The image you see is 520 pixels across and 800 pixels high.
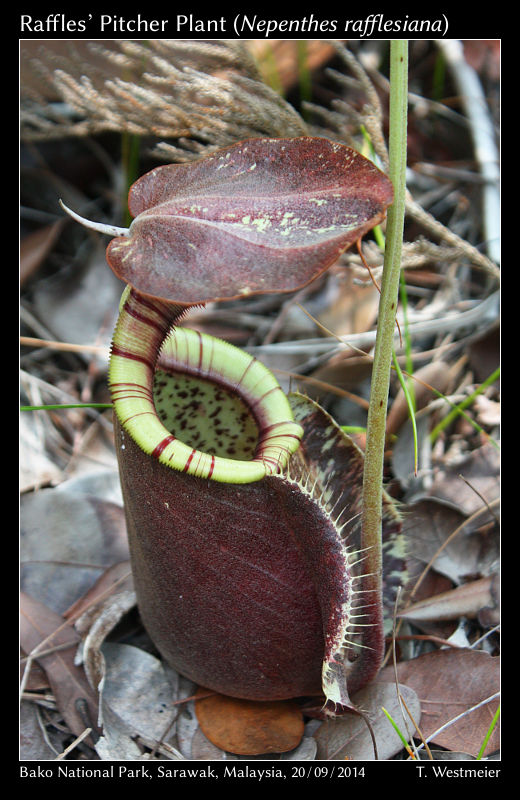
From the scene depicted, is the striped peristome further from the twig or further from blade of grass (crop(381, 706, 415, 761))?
the twig

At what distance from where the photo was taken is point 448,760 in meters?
1.35

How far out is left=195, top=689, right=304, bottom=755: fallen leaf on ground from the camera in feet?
4.55

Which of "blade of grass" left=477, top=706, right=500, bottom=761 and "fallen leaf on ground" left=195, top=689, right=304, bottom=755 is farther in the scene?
"fallen leaf on ground" left=195, top=689, right=304, bottom=755

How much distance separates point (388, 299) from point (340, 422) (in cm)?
102

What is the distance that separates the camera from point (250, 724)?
1.42 m

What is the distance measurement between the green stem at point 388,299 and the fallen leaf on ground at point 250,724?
1.50 ft

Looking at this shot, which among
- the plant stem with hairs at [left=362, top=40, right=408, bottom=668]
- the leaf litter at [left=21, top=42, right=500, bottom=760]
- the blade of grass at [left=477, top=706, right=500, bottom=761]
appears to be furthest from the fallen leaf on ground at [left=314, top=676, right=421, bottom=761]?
the plant stem with hairs at [left=362, top=40, right=408, bottom=668]

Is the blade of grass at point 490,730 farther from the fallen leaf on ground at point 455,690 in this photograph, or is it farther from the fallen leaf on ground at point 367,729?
the fallen leaf on ground at point 367,729

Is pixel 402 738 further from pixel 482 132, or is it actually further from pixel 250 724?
pixel 482 132

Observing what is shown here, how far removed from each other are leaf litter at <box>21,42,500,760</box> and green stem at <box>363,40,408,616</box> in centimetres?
46

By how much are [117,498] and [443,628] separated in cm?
94

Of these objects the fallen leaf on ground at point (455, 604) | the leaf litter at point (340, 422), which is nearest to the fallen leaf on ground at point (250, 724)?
the leaf litter at point (340, 422)
